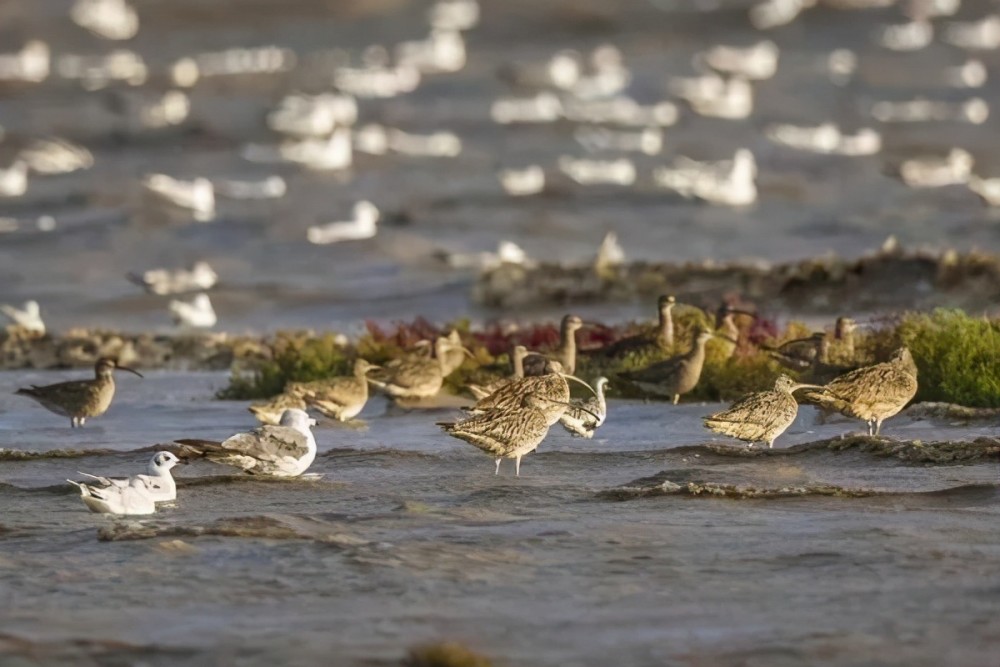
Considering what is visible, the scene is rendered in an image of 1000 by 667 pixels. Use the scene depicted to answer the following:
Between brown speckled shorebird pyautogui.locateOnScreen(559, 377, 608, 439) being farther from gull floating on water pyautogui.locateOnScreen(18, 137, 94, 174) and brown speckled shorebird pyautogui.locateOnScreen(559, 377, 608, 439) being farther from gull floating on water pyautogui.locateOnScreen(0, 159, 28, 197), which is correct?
gull floating on water pyautogui.locateOnScreen(18, 137, 94, 174)

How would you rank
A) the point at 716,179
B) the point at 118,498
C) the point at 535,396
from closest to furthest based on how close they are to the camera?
1. the point at 118,498
2. the point at 535,396
3. the point at 716,179

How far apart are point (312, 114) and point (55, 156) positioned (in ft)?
35.1

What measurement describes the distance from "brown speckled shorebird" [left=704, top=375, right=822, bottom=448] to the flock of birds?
0.04 feet

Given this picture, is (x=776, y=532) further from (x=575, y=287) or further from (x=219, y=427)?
(x=575, y=287)

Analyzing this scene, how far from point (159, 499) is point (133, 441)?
511 centimetres

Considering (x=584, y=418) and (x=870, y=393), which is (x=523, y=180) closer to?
(x=584, y=418)

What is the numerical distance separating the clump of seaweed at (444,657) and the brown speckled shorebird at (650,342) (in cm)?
1401

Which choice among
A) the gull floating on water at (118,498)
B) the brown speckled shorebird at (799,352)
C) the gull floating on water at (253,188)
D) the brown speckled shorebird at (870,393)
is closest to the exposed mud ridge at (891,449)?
the brown speckled shorebird at (870,393)

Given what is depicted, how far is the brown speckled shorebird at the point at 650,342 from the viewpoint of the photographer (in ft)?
72.6

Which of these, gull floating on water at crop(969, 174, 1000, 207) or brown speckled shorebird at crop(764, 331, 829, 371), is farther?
gull floating on water at crop(969, 174, 1000, 207)

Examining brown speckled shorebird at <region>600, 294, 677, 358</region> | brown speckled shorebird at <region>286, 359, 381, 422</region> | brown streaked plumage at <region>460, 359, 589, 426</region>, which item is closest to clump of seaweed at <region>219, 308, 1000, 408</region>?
brown speckled shorebird at <region>600, 294, 677, 358</region>

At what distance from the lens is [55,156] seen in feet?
192

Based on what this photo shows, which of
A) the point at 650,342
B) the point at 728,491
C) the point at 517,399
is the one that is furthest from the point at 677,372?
the point at 728,491

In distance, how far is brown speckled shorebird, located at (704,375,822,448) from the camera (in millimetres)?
15523
